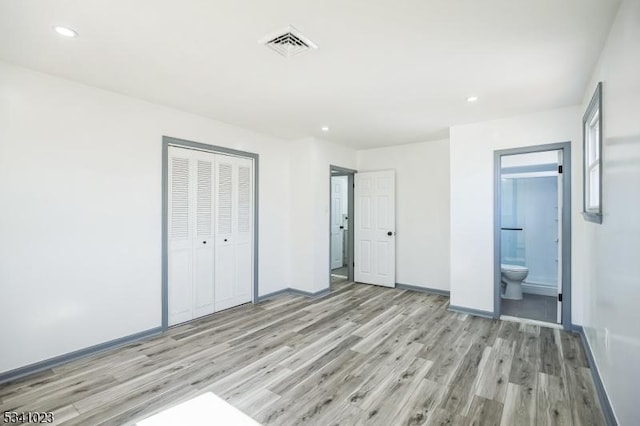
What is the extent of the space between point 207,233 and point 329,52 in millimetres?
2756

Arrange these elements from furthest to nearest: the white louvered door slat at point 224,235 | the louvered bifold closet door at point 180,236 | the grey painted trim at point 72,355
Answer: the white louvered door slat at point 224,235 → the louvered bifold closet door at point 180,236 → the grey painted trim at point 72,355

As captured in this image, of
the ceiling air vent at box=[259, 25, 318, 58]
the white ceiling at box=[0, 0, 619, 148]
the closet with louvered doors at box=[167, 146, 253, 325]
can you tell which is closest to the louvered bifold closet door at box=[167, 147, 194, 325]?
the closet with louvered doors at box=[167, 146, 253, 325]

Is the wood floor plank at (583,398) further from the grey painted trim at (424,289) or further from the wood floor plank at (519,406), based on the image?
the grey painted trim at (424,289)

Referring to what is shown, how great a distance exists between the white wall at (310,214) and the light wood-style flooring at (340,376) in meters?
1.20

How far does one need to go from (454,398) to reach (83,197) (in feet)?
11.9

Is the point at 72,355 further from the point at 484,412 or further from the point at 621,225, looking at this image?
the point at 621,225

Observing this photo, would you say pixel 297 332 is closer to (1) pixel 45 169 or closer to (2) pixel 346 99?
(2) pixel 346 99

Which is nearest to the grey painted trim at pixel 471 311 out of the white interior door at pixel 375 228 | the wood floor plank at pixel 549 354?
the wood floor plank at pixel 549 354

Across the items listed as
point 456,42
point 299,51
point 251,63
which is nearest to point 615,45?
point 456,42

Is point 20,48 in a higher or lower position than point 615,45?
higher

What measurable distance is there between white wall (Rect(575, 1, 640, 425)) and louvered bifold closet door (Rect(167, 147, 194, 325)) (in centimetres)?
394

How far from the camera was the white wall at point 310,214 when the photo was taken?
493cm

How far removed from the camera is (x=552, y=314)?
410 centimetres

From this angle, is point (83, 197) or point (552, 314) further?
point (552, 314)
